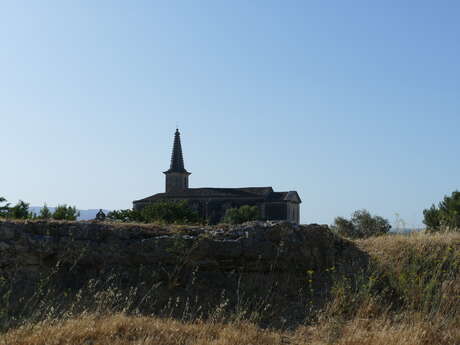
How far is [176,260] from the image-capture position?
7.26 m

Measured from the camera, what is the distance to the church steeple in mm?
68938

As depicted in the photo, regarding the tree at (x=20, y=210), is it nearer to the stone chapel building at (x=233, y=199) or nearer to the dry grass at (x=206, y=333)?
the dry grass at (x=206, y=333)

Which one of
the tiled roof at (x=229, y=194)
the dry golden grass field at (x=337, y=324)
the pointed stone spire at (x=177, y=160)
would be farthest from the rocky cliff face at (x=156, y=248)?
the pointed stone spire at (x=177, y=160)

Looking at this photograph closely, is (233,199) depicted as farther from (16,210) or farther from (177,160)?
(16,210)

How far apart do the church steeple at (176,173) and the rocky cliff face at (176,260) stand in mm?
60726

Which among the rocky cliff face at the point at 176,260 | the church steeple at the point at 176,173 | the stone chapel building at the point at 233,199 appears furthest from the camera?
the church steeple at the point at 176,173

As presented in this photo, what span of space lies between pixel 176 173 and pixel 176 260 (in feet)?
203

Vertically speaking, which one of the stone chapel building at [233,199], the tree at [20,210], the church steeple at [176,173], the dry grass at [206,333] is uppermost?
the church steeple at [176,173]

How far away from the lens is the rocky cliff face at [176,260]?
22.8 feet

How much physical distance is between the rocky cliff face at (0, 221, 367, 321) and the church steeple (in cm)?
6073

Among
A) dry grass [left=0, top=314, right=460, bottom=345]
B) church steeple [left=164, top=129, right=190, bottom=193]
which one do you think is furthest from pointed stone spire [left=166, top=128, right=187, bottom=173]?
dry grass [left=0, top=314, right=460, bottom=345]

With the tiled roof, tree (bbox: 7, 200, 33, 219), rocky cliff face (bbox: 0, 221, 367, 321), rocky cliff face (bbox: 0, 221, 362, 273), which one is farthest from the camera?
the tiled roof

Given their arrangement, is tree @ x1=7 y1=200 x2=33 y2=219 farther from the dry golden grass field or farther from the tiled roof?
the tiled roof

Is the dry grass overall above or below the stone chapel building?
below
